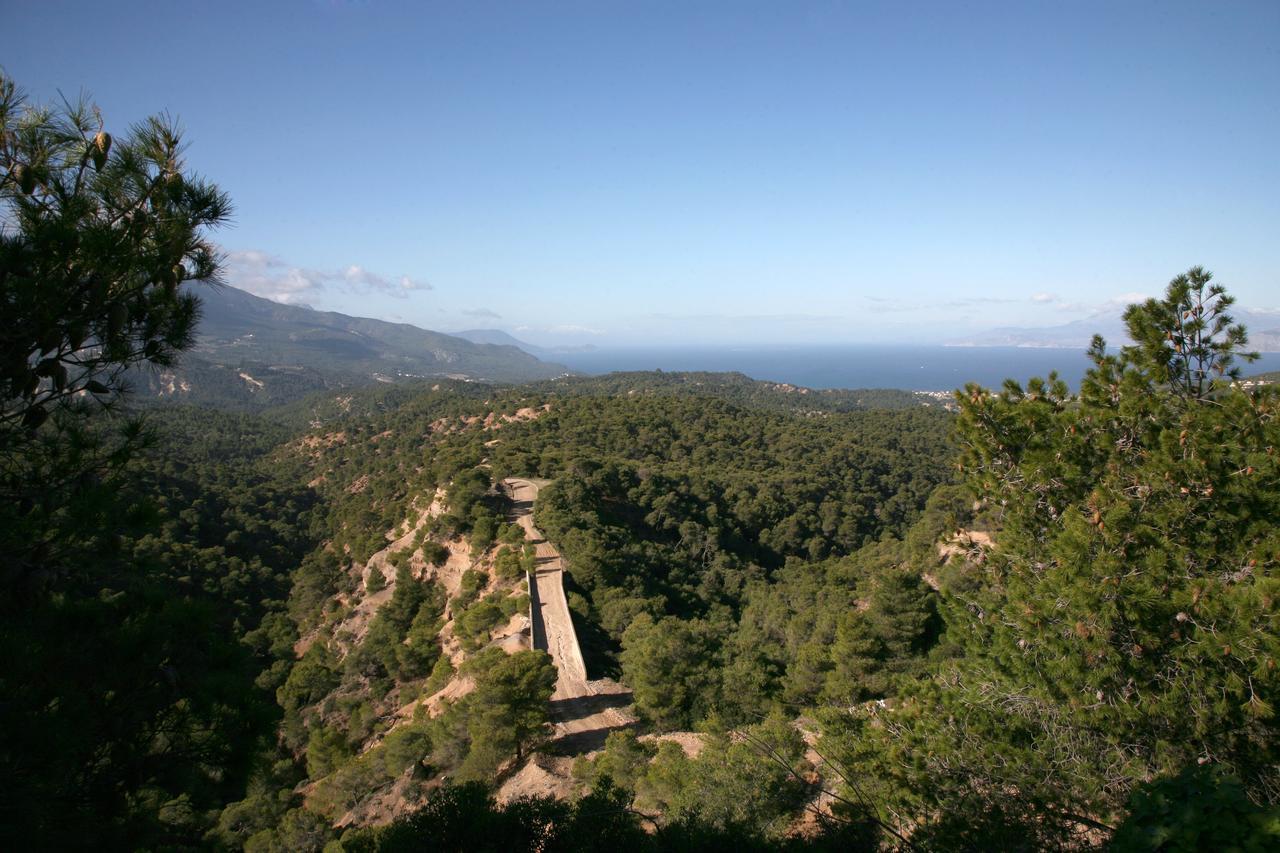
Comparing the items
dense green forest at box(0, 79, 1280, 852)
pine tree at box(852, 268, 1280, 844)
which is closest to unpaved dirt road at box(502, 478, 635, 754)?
dense green forest at box(0, 79, 1280, 852)

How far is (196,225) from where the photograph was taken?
392 cm

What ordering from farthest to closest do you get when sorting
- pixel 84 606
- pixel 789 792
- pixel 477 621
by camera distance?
pixel 477 621, pixel 789 792, pixel 84 606

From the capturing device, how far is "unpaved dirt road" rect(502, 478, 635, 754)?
523 inches

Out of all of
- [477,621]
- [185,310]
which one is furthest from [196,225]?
[477,621]

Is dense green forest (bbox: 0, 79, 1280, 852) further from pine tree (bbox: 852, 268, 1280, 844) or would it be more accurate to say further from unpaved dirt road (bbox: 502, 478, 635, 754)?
unpaved dirt road (bbox: 502, 478, 635, 754)

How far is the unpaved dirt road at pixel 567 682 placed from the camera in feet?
43.6

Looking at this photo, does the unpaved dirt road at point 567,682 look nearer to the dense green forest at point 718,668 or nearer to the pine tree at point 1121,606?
the dense green forest at point 718,668

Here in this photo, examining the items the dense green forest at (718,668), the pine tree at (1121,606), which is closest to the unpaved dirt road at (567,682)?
the dense green forest at (718,668)

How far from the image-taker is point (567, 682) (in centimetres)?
1549

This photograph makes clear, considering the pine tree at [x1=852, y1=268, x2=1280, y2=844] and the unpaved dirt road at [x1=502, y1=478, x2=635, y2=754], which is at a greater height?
the pine tree at [x1=852, y1=268, x2=1280, y2=844]

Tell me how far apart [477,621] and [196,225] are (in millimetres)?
16595

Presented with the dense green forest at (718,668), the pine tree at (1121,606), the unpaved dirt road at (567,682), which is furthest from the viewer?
the unpaved dirt road at (567,682)

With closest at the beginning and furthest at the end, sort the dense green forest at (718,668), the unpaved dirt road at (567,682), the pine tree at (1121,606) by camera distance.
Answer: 1. the dense green forest at (718,668)
2. the pine tree at (1121,606)
3. the unpaved dirt road at (567,682)

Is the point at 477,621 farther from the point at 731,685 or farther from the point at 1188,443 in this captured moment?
the point at 1188,443
